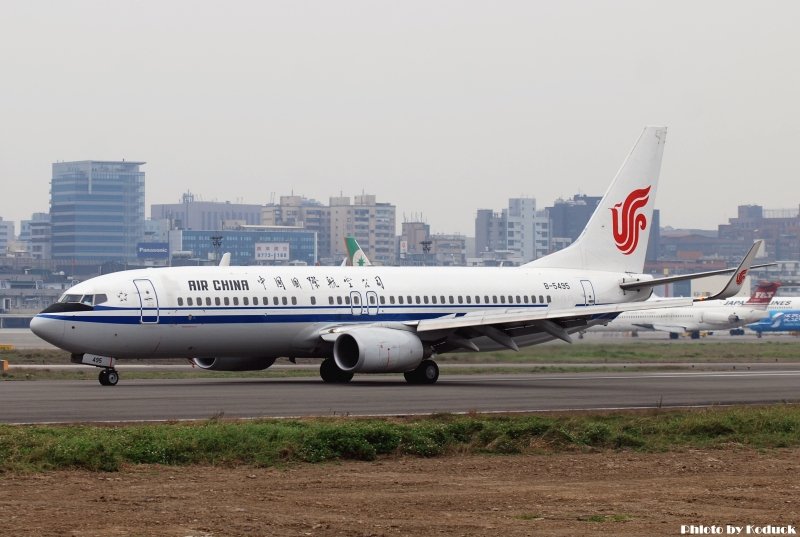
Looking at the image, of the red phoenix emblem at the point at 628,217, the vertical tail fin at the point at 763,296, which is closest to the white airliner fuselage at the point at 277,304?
the red phoenix emblem at the point at 628,217

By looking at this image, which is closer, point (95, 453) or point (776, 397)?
point (95, 453)

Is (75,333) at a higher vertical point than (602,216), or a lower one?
lower

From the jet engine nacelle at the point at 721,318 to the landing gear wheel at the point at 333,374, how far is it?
275ft

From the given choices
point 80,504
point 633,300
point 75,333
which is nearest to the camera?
point 80,504

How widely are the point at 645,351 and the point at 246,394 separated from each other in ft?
124

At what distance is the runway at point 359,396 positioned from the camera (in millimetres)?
27234

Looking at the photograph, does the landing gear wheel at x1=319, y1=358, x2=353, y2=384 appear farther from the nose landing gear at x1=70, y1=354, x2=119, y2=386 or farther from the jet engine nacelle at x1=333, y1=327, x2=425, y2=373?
the nose landing gear at x1=70, y1=354, x2=119, y2=386

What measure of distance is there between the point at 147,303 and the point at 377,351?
6.83 metres

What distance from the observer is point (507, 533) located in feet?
44.6

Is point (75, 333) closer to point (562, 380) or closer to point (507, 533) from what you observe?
point (562, 380)

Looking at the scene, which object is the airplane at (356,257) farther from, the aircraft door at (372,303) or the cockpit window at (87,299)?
the cockpit window at (87,299)

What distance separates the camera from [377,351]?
129 ft

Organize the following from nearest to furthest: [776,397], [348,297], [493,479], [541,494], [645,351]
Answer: [541,494], [493,479], [776,397], [348,297], [645,351]

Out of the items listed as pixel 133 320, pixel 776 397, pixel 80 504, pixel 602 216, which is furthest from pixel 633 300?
pixel 80 504
